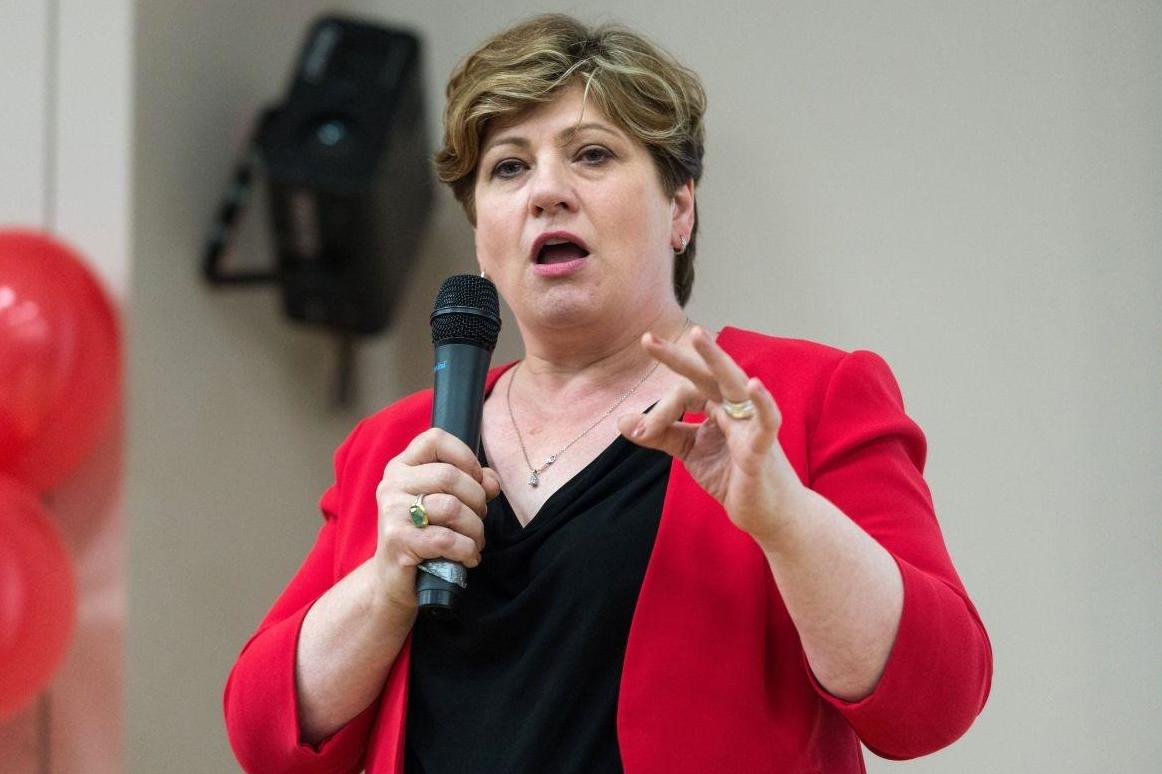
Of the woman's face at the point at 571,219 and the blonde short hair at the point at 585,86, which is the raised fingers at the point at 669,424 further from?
the blonde short hair at the point at 585,86

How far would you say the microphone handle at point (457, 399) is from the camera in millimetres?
1161

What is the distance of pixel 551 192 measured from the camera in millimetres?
1366

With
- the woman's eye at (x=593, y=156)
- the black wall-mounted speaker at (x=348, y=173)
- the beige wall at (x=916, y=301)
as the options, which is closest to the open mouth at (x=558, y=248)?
the woman's eye at (x=593, y=156)

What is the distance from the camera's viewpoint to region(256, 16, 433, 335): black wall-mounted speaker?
267 cm

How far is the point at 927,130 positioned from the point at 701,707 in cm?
146

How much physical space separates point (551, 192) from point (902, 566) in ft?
1.76

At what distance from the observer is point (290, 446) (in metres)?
2.96

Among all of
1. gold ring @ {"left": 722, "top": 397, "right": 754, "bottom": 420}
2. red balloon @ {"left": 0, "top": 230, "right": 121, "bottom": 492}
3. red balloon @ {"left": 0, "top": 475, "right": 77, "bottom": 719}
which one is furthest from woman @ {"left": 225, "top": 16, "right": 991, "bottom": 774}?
red balloon @ {"left": 0, "top": 230, "right": 121, "bottom": 492}

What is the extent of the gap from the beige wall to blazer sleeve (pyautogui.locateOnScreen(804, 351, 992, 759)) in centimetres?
94

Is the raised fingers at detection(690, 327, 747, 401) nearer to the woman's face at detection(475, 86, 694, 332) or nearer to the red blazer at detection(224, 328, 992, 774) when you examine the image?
the red blazer at detection(224, 328, 992, 774)

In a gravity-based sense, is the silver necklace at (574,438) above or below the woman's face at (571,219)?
below

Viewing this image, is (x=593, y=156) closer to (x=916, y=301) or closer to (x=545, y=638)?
(x=545, y=638)

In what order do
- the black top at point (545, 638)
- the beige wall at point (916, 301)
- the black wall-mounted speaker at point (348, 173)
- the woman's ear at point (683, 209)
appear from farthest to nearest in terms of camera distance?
the black wall-mounted speaker at point (348, 173) < the beige wall at point (916, 301) < the woman's ear at point (683, 209) < the black top at point (545, 638)

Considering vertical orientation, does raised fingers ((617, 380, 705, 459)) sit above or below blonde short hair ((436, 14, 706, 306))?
below
